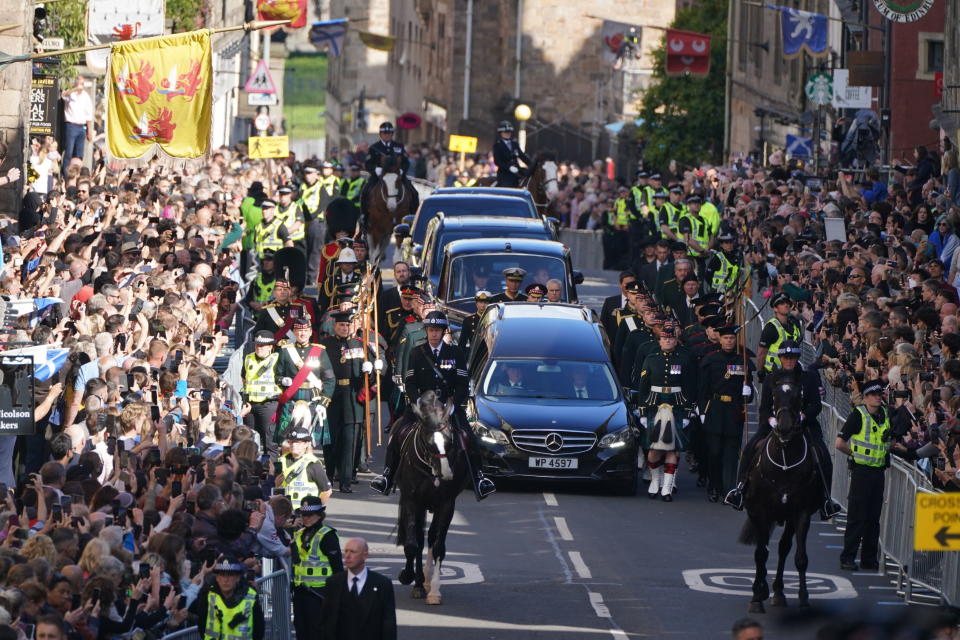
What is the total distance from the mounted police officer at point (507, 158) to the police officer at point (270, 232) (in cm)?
887

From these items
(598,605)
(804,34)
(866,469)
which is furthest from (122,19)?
(598,605)

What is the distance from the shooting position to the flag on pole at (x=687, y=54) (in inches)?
2292

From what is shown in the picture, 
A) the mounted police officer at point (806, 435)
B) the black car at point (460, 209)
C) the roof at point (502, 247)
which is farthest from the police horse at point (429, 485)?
the black car at point (460, 209)

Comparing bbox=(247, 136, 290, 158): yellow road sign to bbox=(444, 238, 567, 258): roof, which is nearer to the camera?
bbox=(444, 238, 567, 258): roof

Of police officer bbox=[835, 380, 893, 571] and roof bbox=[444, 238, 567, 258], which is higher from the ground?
roof bbox=[444, 238, 567, 258]

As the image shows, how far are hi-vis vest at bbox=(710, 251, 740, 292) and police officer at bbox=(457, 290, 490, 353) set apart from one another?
5211 millimetres

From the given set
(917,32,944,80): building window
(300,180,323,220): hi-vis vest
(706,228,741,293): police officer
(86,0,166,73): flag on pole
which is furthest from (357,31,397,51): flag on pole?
(706,228,741,293): police officer

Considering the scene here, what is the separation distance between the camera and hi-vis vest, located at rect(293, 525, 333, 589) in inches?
550

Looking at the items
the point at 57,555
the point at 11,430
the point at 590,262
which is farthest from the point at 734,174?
the point at 57,555

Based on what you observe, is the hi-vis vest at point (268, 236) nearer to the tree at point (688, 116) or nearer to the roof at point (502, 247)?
the roof at point (502, 247)

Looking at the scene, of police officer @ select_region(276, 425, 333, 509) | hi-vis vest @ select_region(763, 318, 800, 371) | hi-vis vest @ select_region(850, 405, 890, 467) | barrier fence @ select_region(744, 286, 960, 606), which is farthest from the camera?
hi-vis vest @ select_region(763, 318, 800, 371)

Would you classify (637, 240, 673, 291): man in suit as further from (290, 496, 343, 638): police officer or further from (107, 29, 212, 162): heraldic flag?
(290, 496, 343, 638): police officer

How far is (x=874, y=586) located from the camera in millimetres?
18141

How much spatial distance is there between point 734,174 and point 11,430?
87.6 ft
